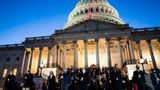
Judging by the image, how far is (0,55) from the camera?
2008 inches

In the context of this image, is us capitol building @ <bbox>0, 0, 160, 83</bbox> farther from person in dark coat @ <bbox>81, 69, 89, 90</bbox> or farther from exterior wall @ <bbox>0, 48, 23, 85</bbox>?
person in dark coat @ <bbox>81, 69, 89, 90</bbox>

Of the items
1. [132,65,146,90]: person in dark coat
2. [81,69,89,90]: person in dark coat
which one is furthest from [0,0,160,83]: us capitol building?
[132,65,146,90]: person in dark coat

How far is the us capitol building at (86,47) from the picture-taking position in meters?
41.5

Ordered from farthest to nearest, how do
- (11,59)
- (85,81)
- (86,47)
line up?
(11,59) → (86,47) → (85,81)

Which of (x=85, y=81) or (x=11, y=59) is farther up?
(x=11, y=59)

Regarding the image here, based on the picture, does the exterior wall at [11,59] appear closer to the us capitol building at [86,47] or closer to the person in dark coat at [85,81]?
the us capitol building at [86,47]

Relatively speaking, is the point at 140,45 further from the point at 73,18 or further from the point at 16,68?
the point at 73,18

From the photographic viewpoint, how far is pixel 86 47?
138 ft

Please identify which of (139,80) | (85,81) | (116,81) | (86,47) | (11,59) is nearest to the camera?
(139,80)

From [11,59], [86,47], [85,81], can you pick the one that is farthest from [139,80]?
[11,59]

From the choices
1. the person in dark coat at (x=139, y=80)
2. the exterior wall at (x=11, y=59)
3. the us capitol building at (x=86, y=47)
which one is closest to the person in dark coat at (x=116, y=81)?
the person in dark coat at (x=139, y=80)

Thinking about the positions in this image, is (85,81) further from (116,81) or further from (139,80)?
(139,80)

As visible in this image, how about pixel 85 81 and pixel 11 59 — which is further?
pixel 11 59

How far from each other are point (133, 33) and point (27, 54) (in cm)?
2592
